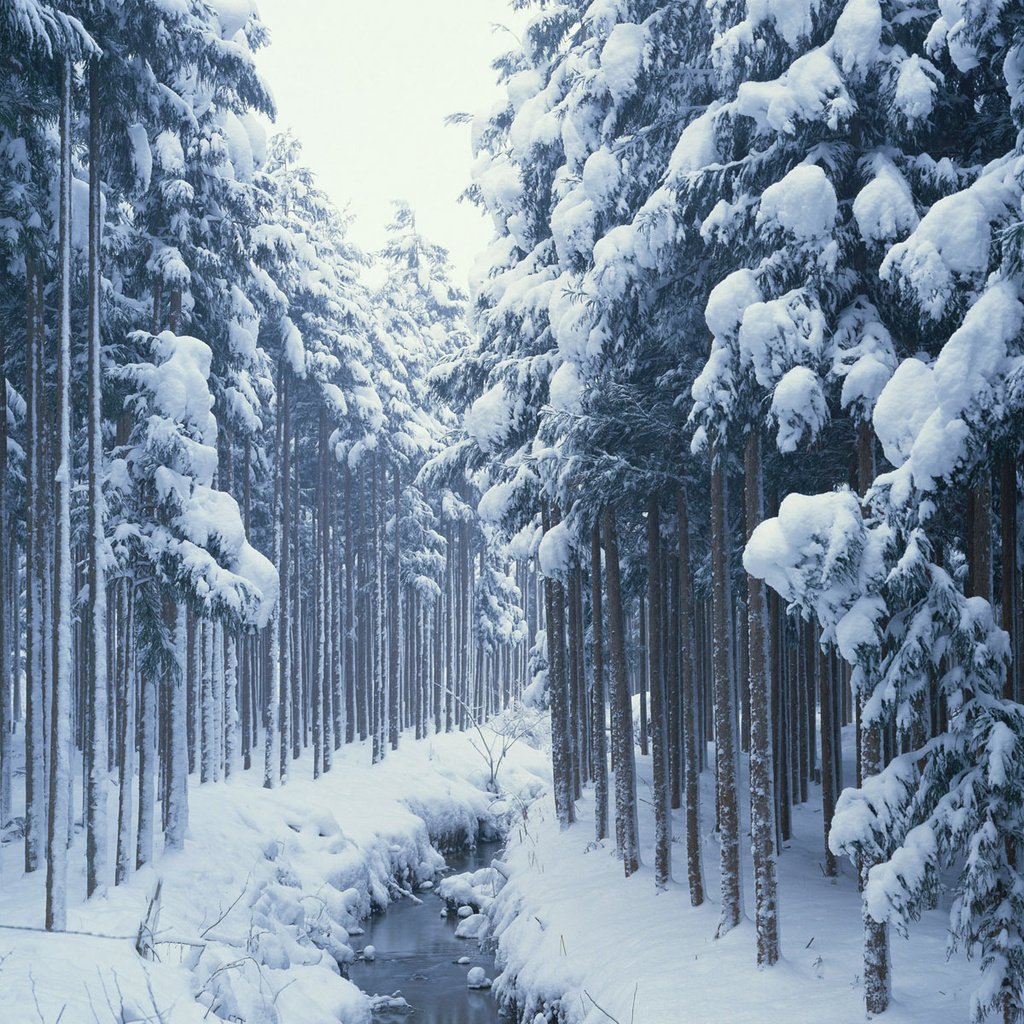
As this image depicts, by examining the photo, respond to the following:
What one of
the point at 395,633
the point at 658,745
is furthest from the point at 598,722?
the point at 395,633

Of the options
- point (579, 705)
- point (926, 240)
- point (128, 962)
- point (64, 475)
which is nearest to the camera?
point (926, 240)

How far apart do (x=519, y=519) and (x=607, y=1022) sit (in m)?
9.23

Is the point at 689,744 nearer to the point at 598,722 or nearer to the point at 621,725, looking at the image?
the point at 621,725

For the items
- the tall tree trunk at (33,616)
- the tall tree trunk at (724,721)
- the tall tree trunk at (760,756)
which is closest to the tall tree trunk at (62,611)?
the tall tree trunk at (33,616)

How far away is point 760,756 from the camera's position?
33.5ft

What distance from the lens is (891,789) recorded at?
→ 782 centimetres

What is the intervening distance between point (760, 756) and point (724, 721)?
2.77 feet

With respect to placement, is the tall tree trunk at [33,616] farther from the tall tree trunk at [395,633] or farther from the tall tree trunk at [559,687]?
the tall tree trunk at [395,633]

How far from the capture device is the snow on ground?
8.62 m

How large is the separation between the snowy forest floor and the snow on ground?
2878 millimetres

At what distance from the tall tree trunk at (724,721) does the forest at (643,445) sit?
5 cm

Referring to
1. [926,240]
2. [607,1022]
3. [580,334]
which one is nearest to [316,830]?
[607,1022]

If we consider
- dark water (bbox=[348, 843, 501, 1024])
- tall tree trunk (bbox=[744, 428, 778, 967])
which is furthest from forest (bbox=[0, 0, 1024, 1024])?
dark water (bbox=[348, 843, 501, 1024])

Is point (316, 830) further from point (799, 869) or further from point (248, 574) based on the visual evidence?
point (799, 869)
